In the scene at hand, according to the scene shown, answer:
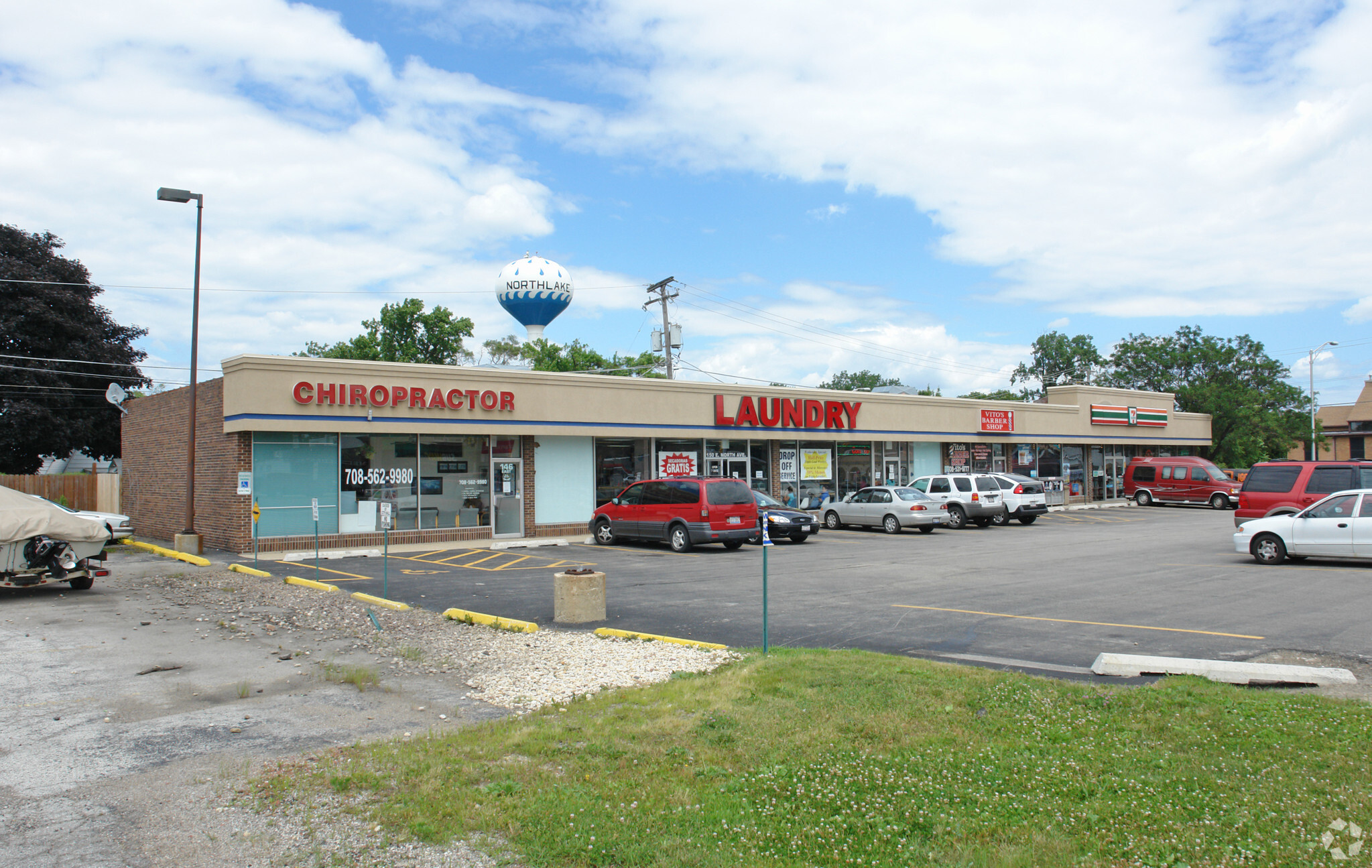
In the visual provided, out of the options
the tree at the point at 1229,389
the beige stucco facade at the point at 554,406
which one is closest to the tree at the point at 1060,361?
the tree at the point at 1229,389

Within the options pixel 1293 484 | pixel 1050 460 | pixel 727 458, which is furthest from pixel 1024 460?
pixel 1293 484

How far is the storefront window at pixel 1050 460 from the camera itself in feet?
133

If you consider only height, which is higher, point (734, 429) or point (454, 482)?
point (734, 429)

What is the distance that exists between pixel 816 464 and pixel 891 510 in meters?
5.81

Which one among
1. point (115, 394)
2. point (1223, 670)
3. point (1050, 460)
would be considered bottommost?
point (1223, 670)

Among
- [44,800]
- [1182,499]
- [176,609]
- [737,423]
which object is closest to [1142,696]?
[44,800]

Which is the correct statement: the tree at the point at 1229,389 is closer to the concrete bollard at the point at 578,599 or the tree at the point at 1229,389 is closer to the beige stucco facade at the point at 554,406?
the beige stucco facade at the point at 554,406

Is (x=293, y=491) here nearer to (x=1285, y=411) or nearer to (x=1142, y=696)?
(x=1142, y=696)

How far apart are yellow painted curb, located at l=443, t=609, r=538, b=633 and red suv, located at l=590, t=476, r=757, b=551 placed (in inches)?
372

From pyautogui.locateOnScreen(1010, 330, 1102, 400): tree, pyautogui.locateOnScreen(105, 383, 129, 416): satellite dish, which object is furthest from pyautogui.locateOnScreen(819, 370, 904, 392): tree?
pyautogui.locateOnScreen(105, 383, 129, 416): satellite dish

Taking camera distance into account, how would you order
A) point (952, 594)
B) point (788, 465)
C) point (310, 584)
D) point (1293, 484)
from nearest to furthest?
point (952, 594) < point (310, 584) < point (1293, 484) < point (788, 465)

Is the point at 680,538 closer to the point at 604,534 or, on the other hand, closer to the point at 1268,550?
the point at 604,534

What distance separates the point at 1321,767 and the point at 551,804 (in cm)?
430

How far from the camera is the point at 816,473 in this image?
31.9 metres
